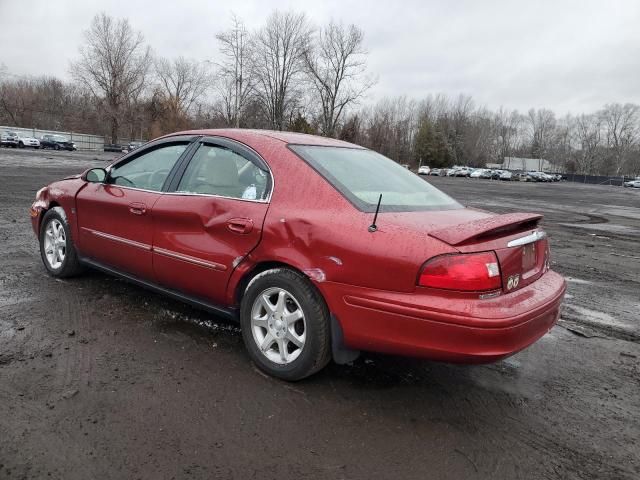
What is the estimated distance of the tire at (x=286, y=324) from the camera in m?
2.86

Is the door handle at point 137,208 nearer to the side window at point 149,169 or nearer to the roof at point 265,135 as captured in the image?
the side window at point 149,169

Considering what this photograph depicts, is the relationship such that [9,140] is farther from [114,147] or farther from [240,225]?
[240,225]

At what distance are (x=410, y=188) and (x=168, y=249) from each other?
1.82 metres

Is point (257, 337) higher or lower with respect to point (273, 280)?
lower

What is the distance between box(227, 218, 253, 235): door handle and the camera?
3.14 meters

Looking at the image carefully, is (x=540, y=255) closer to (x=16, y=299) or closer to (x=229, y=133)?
(x=229, y=133)

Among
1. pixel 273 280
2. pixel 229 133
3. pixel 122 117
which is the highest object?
pixel 122 117

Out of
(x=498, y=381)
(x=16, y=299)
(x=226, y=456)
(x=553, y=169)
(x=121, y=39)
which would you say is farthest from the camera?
(x=553, y=169)

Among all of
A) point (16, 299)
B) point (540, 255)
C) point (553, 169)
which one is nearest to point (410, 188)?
point (540, 255)

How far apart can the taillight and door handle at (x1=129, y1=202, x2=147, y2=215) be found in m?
2.28

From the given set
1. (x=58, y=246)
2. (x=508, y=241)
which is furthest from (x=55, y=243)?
(x=508, y=241)

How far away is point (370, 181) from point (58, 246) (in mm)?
3247

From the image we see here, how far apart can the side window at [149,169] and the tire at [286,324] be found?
4.45 feet

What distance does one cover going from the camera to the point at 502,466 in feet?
7.84
